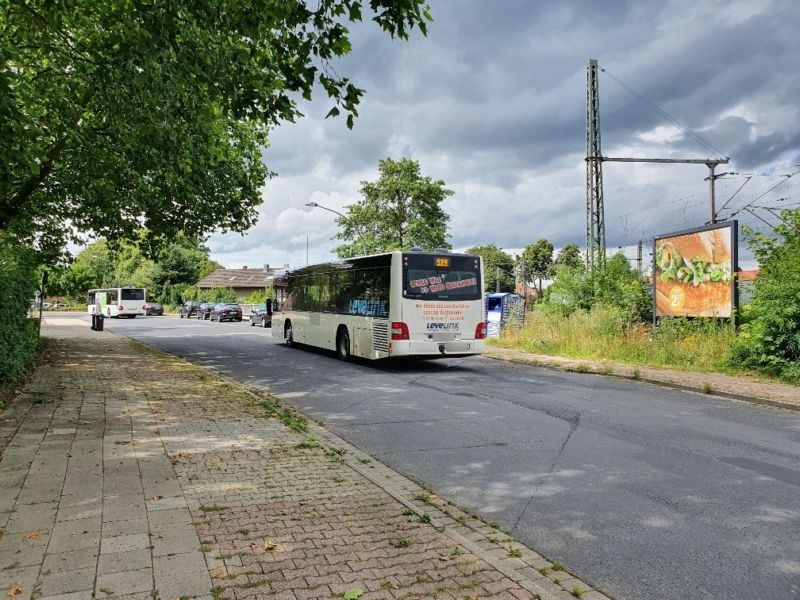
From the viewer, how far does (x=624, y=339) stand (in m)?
17.8

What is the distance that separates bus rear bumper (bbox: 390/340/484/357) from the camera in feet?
47.2

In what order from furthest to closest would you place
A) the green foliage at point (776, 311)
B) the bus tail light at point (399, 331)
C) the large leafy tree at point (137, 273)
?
1. the large leafy tree at point (137, 273)
2. the bus tail light at point (399, 331)
3. the green foliage at point (776, 311)

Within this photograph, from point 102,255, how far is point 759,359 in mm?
113682

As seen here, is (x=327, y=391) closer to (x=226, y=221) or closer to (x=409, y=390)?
(x=409, y=390)

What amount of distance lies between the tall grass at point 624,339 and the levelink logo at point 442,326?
4988 mm

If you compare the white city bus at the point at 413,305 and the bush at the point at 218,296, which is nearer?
the white city bus at the point at 413,305

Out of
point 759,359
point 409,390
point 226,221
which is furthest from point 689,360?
point 226,221

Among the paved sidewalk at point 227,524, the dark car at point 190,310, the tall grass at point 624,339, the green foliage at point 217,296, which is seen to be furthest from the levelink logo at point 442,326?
the green foliage at point 217,296

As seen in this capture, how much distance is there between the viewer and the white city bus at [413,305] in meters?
14.5

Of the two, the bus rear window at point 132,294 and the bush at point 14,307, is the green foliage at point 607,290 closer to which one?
the bush at point 14,307

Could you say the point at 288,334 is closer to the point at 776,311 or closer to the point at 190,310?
the point at 776,311

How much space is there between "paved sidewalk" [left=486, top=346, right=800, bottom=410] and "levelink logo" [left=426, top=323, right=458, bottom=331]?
303cm

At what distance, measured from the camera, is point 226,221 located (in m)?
18.0

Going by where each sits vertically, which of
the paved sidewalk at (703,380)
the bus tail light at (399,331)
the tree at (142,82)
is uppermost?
the tree at (142,82)
